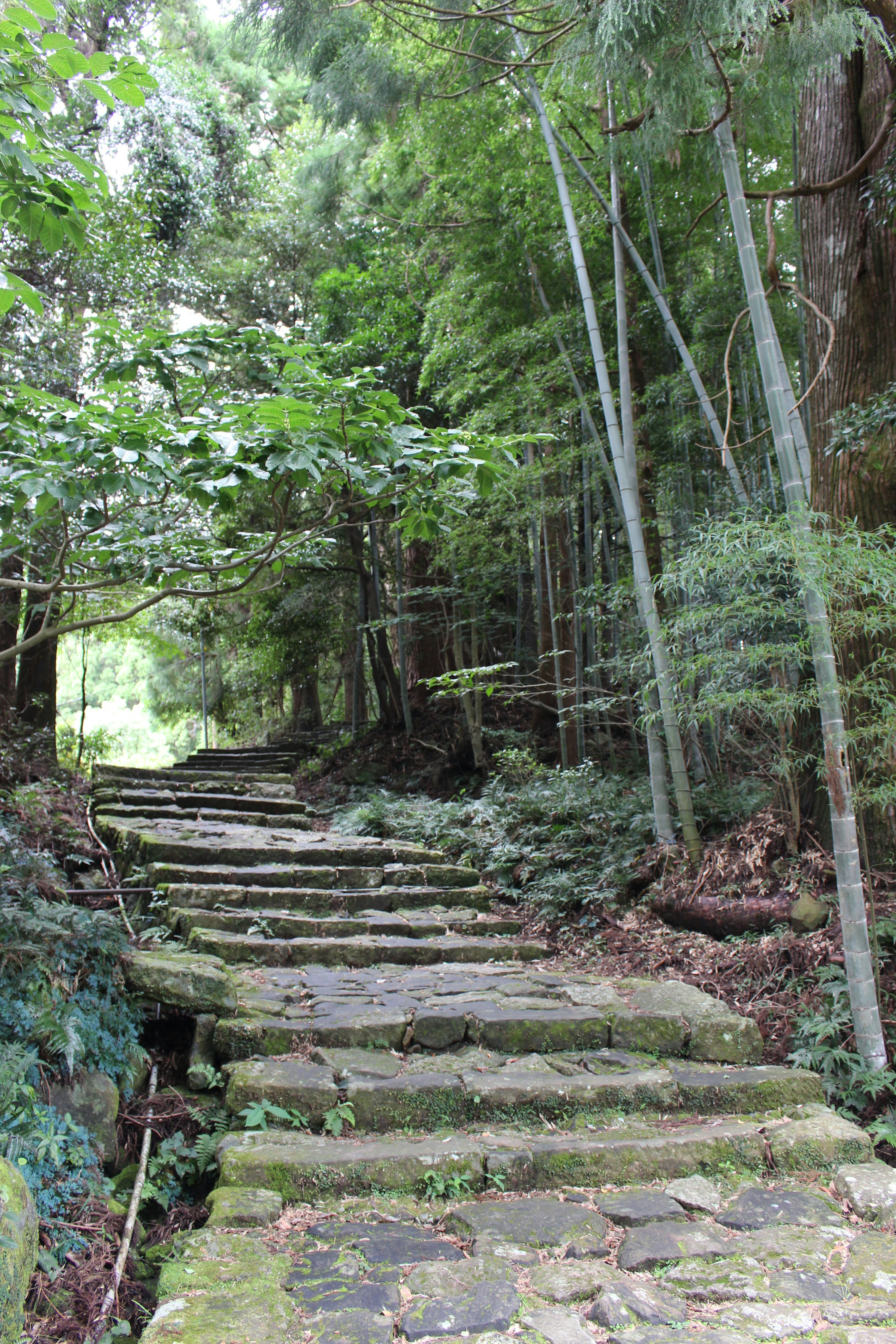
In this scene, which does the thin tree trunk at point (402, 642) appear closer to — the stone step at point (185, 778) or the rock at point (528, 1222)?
the stone step at point (185, 778)

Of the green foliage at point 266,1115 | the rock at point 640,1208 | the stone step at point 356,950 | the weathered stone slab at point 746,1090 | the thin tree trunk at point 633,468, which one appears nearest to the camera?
the rock at point 640,1208

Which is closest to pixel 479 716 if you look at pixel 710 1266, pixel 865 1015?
pixel 865 1015

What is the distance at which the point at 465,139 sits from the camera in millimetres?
6566

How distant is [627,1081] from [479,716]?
18.5 ft

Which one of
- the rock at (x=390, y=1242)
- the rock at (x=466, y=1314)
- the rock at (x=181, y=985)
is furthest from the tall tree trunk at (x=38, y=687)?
the rock at (x=466, y=1314)

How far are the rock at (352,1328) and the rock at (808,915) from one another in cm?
269

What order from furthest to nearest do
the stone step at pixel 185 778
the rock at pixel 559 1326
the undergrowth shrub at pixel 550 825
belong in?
the stone step at pixel 185 778, the undergrowth shrub at pixel 550 825, the rock at pixel 559 1326

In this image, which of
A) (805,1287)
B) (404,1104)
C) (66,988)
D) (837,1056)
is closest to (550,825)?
(837,1056)

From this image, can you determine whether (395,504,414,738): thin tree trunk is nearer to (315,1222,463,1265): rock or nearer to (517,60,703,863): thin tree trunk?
(517,60,703,863): thin tree trunk

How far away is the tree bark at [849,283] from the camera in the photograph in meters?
4.04

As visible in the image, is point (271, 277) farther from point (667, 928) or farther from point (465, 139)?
point (667, 928)

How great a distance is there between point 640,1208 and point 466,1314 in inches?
25.9

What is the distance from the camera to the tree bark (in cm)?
404

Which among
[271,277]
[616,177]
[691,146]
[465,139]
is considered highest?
[271,277]
